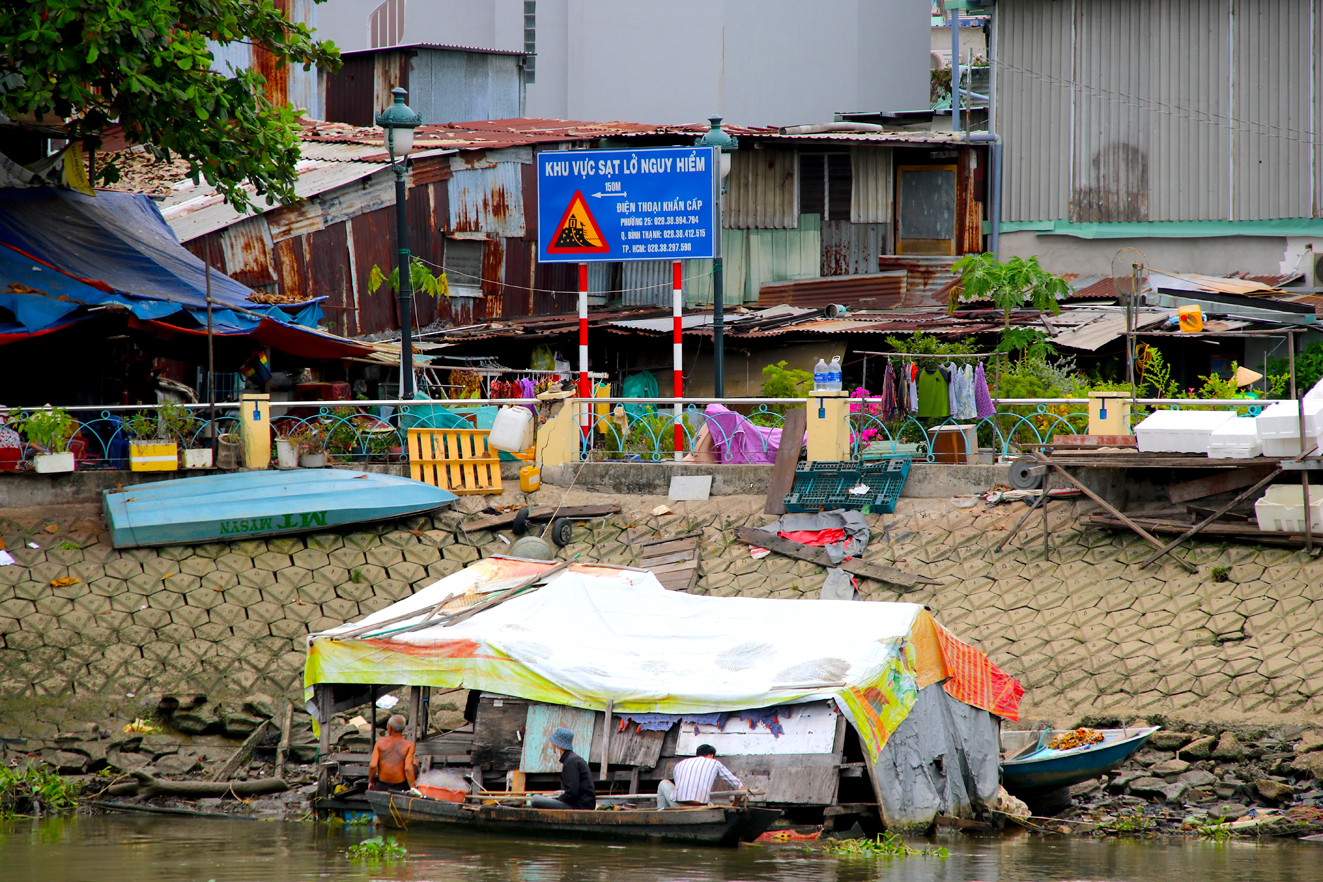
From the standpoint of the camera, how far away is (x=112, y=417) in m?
18.7

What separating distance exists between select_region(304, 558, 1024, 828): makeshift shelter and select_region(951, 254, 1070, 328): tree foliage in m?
9.63

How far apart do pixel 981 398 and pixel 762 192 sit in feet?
35.8

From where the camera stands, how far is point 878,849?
11.6 metres

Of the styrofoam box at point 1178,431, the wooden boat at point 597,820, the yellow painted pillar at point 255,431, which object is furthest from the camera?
the yellow painted pillar at point 255,431

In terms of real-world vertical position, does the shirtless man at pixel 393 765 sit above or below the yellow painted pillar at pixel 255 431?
below

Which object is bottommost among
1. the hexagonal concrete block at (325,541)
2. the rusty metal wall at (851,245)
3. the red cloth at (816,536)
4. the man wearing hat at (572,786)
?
the man wearing hat at (572,786)

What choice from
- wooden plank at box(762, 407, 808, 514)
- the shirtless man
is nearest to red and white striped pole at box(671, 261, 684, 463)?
wooden plank at box(762, 407, 808, 514)

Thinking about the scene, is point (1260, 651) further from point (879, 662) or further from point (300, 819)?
point (300, 819)

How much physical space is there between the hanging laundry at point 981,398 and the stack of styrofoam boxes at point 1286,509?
3.46 meters

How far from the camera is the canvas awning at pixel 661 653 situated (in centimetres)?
1193

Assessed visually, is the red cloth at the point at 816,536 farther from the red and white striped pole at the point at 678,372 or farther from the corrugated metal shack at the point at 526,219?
the corrugated metal shack at the point at 526,219

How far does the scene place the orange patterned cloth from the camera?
43.1 feet

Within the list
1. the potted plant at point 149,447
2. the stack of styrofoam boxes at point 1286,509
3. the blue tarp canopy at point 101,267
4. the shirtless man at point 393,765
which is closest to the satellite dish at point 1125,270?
the stack of styrofoam boxes at point 1286,509

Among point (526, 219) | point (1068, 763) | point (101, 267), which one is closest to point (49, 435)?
point (101, 267)
